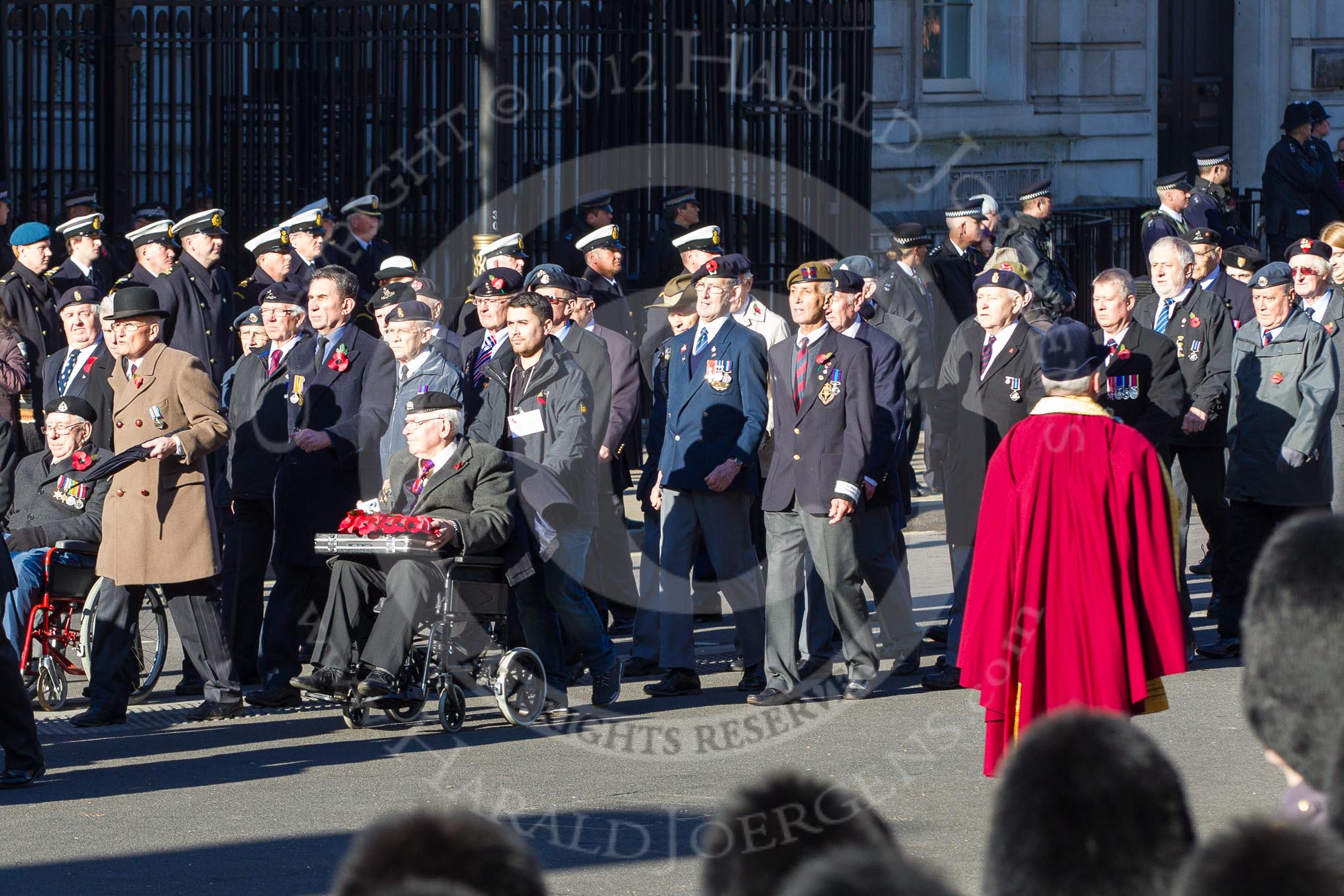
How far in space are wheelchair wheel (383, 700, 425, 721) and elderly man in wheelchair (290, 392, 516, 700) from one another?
222mm

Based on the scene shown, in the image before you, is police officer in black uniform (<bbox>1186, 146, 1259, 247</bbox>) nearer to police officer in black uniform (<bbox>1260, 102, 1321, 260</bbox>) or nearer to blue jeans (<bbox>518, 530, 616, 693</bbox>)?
police officer in black uniform (<bbox>1260, 102, 1321, 260</bbox>)

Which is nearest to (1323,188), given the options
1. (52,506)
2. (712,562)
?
(712,562)

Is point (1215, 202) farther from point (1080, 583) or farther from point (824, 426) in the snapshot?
point (1080, 583)

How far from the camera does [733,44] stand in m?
15.0

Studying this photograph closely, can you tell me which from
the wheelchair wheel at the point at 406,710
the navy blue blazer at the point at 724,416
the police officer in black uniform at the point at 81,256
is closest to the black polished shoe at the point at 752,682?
the navy blue blazer at the point at 724,416

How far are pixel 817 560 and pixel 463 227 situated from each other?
6.51 m

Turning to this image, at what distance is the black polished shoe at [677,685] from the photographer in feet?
29.0

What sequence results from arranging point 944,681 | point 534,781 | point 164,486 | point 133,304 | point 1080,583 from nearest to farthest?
1. point 1080,583
2. point 534,781
3. point 164,486
4. point 133,304
5. point 944,681

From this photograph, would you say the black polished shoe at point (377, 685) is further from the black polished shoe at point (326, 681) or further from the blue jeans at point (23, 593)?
the blue jeans at point (23, 593)

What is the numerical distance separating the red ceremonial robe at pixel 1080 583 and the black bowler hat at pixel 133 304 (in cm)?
394

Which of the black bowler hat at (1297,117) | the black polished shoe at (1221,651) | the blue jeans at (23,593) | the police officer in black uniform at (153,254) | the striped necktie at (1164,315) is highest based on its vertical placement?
the black bowler hat at (1297,117)

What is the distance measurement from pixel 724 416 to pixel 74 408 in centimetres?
293

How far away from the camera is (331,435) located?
872cm

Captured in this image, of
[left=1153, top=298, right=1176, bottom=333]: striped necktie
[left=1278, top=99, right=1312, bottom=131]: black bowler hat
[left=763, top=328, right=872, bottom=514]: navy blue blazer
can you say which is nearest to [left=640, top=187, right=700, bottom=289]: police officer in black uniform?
[left=1153, top=298, right=1176, bottom=333]: striped necktie
